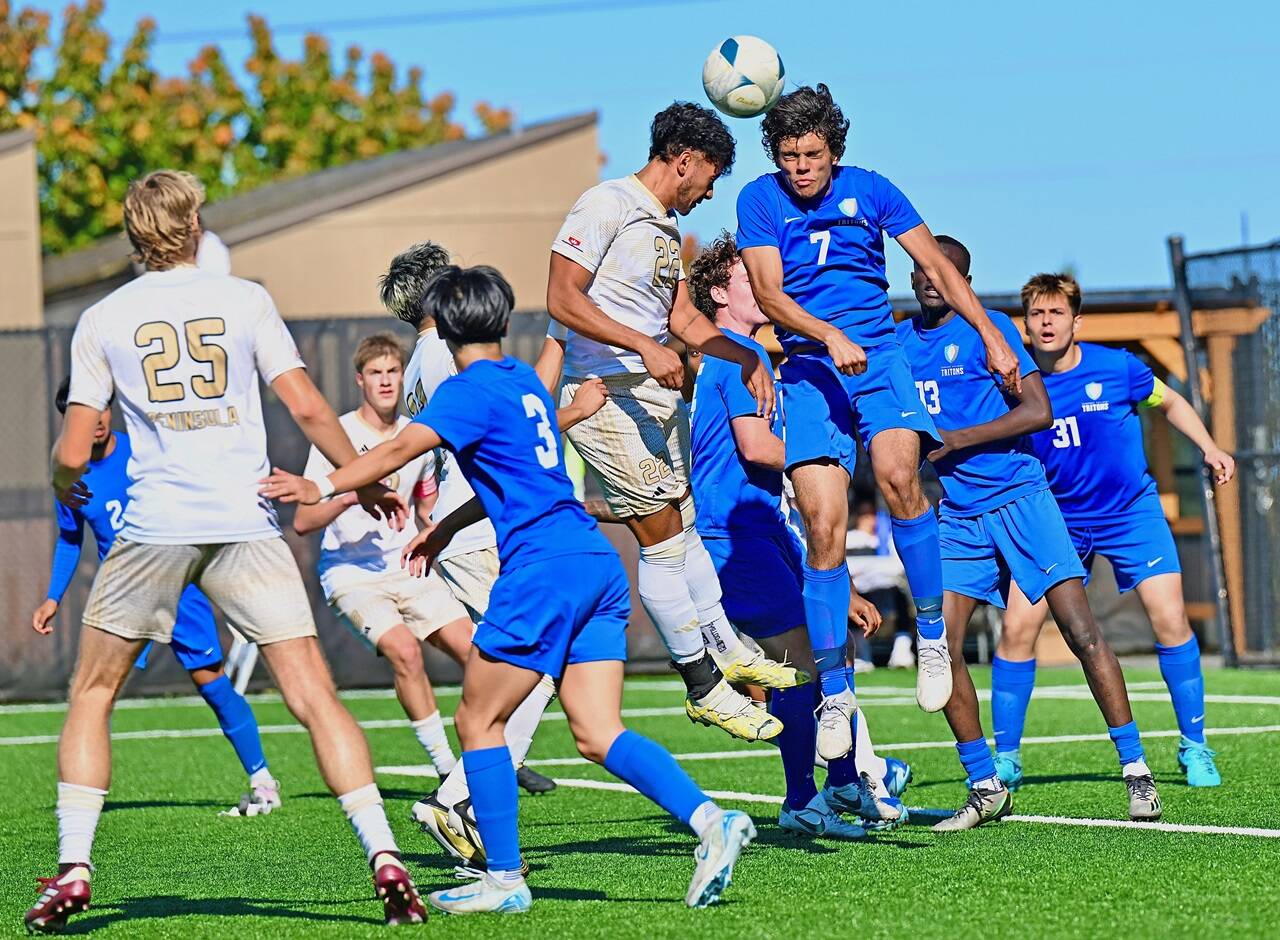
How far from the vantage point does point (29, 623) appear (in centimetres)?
1638

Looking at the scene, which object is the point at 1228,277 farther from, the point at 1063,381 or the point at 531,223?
the point at 531,223

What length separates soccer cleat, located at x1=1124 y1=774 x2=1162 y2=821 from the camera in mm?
7516

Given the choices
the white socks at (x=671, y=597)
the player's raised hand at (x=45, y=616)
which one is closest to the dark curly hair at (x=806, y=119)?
the white socks at (x=671, y=597)

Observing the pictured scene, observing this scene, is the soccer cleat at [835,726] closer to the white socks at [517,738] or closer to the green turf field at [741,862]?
the green turf field at [741,862]

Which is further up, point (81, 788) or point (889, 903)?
point (81, 788)

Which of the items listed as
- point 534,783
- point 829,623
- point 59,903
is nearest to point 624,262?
point 829,623


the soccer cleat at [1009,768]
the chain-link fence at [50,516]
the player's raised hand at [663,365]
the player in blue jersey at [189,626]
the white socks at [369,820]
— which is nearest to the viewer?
the white socks at [369,820]

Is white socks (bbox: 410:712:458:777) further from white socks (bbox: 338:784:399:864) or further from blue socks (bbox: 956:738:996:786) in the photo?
white socks (bbox: 338:784:399:864)

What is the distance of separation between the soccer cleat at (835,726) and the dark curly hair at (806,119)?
83.6 inches

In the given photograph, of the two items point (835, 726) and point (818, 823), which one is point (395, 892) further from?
point (818, 823)

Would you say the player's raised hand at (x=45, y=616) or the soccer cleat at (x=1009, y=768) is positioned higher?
the player's raised hand at (x=45, y=616)

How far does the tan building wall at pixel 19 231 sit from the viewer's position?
2531 cm

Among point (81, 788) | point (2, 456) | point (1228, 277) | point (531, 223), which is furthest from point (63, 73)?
point (81, 788)

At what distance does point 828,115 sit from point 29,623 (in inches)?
441
